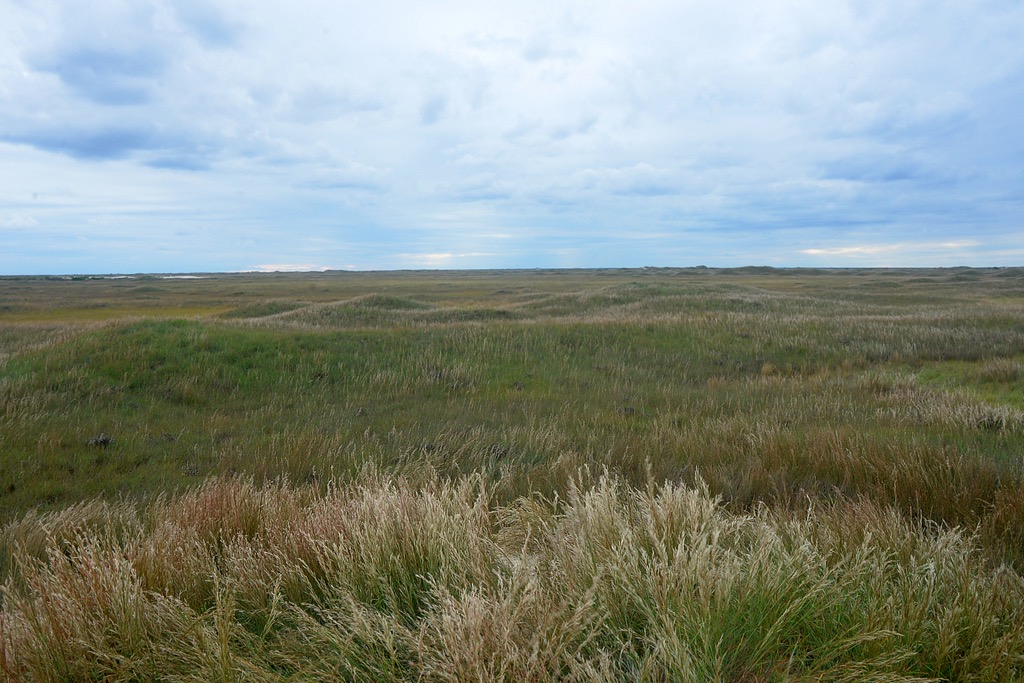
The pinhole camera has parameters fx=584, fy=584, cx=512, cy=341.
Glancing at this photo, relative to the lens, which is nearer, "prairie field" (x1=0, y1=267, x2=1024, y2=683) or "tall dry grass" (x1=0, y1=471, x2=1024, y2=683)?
"tall dry grass" (x1=0, y1=471, x2=1024, y2=683)

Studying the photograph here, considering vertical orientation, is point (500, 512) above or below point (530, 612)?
below

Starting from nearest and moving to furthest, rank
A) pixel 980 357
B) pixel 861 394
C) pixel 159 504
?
pixel 159 504 → pixel 861 394 → pixel 980 357

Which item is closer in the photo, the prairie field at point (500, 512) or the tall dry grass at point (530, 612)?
the tall dry grass at point (530, 612)

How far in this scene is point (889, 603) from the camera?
2.12 m

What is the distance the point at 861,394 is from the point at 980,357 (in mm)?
6675

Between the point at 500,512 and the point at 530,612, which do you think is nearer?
the point at 530,612

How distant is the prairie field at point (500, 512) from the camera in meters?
2.10

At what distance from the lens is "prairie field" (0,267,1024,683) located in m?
2.10

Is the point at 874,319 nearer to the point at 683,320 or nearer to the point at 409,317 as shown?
the point at 683,320

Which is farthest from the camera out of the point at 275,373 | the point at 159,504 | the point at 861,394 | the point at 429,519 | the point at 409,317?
the point at 409,317

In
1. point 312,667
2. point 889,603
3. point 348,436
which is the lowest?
point 348,436

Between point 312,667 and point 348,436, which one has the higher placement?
point 312,667

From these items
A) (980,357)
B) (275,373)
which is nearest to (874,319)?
(980,357)

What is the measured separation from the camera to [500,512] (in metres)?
4.00
